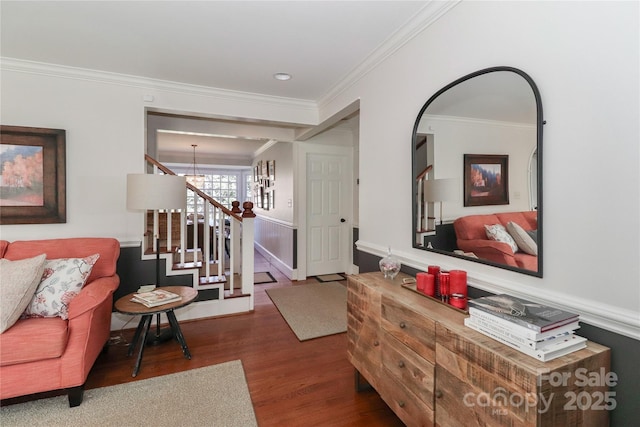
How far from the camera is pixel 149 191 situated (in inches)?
97.8

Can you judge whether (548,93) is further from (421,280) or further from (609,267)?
(421,280)

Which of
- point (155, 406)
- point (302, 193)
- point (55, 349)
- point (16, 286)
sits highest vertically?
point (302, 193)

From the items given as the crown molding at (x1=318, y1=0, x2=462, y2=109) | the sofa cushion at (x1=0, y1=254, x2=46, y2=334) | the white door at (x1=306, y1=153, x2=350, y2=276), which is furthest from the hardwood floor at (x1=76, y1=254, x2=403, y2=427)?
the crown molding at (x1=318, y1=0, x2=462, y2=109)

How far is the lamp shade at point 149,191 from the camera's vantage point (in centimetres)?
248

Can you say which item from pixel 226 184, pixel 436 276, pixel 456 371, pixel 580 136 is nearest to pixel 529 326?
pixel 456 371

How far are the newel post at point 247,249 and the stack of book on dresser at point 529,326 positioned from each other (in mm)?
2600

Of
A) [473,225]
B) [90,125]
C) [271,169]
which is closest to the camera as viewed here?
[473,225]

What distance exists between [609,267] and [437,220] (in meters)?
0.86

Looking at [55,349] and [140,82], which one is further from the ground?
[140,82]

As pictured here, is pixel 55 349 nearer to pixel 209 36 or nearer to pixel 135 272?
pixel 135 272

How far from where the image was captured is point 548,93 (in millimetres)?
1283

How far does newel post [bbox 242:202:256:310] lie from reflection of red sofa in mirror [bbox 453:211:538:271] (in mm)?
2292

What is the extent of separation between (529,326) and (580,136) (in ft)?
2.47

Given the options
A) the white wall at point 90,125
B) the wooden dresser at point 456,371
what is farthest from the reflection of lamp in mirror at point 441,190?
Result: the white wall at point 90,125
